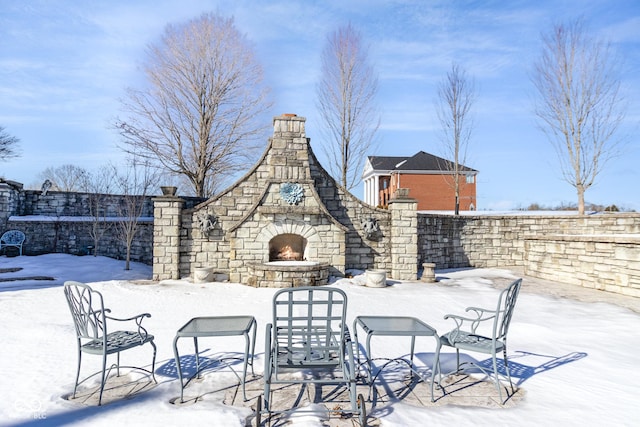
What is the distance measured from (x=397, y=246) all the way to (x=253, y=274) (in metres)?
4.55

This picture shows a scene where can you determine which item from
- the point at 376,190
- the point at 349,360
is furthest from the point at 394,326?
the point at 376,190

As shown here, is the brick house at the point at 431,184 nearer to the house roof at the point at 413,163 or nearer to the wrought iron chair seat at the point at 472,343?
the house roof at the point at 413,163

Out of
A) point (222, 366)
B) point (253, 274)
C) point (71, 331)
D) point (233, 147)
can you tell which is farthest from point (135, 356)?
point (233, 147)

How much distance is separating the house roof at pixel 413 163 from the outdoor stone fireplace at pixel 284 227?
55.5 feet

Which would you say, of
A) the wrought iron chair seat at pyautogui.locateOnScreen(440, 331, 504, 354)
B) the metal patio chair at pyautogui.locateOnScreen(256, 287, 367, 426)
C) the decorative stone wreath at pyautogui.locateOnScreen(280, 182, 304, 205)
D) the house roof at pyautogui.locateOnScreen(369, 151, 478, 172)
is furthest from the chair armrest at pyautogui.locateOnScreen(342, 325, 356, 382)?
the house roof at pyautogui.locateOnScreen(369, 151, 478, 172)

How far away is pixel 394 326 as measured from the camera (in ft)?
12.2

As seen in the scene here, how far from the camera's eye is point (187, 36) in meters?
16.6

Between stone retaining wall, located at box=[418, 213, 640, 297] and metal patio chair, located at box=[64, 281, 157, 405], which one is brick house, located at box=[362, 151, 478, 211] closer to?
stone retaining wall, located at box=[418, 213, 640, 297]

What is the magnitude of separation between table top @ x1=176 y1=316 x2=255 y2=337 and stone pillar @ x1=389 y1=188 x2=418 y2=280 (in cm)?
814

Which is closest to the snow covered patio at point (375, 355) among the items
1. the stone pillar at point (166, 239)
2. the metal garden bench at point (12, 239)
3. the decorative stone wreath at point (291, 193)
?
the stone pillar at point (166, 239)

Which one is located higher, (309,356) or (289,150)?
(289,150)

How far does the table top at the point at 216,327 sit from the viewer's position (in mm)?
3348

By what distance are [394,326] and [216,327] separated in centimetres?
180

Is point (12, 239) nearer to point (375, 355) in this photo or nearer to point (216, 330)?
point (216, 330)
